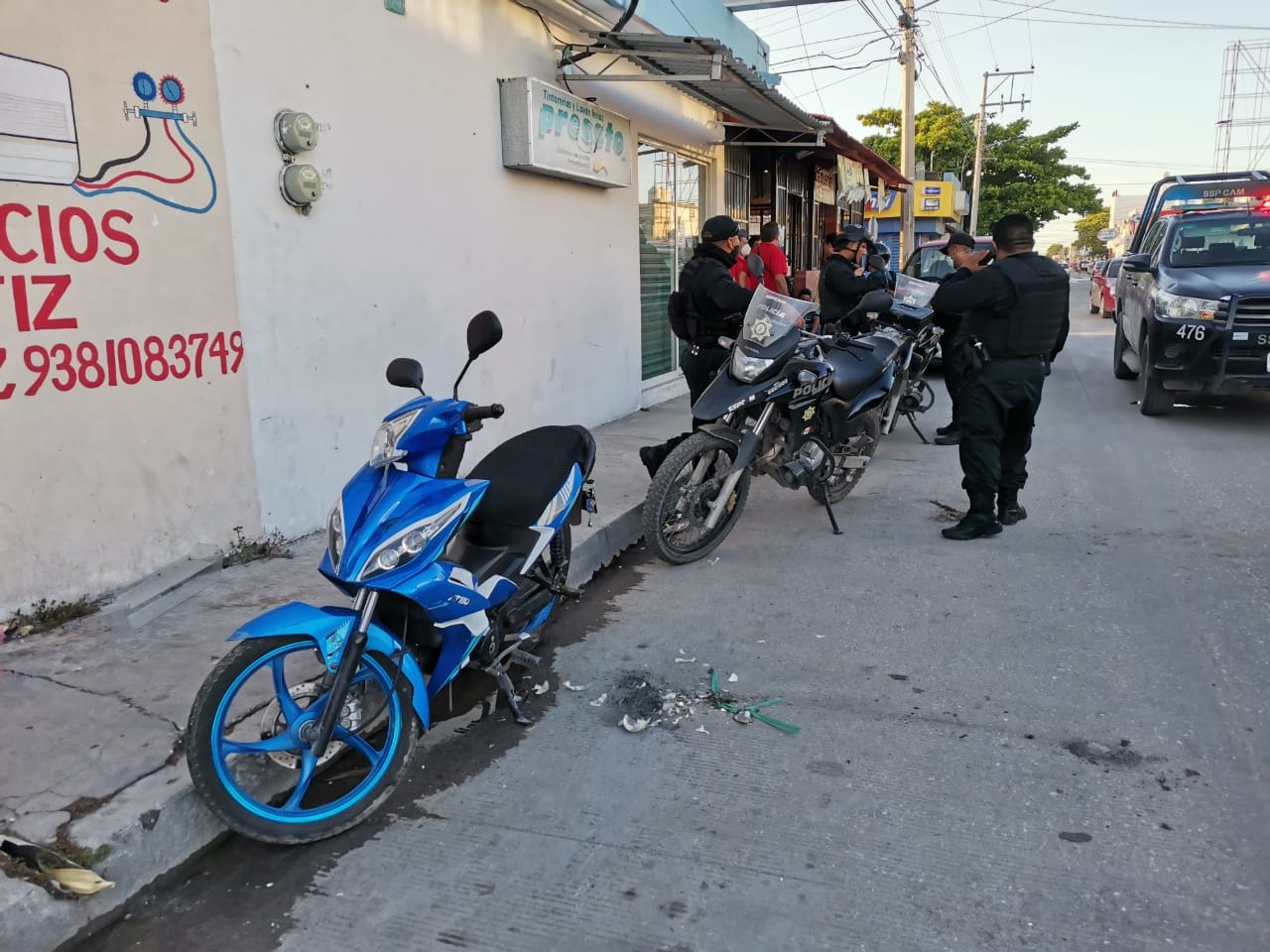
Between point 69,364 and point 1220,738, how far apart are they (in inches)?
183

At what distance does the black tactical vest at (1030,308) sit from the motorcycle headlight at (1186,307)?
12.3ft

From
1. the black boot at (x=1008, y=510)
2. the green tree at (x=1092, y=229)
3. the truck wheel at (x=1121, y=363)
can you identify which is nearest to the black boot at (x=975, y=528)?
the black boot at (x=1008, y=510)

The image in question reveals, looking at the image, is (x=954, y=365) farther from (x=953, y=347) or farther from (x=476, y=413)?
(x=476, y=413)

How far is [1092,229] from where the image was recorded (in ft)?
302

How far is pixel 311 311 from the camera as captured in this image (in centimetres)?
489

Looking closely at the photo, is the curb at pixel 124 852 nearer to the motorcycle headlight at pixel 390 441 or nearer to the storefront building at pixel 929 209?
the motorcycle headlight at pixel 390 441

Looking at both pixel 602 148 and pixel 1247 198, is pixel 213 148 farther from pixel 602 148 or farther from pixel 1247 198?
pixel 1247 198

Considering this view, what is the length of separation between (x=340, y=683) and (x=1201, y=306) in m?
8.34

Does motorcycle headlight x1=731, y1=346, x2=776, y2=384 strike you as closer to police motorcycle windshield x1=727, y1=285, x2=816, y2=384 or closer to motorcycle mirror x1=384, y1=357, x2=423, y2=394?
police motorcycle windshield x1=727, y1=285, x2=816, y2=384

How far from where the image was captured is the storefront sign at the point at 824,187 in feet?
55.7

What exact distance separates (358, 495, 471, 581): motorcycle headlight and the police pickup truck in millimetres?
7755

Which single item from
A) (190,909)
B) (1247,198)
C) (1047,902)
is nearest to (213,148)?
(190,909)

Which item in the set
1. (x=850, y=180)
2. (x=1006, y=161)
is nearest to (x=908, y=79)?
(x=850, y=180)

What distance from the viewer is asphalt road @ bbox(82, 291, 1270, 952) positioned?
2311 mm
